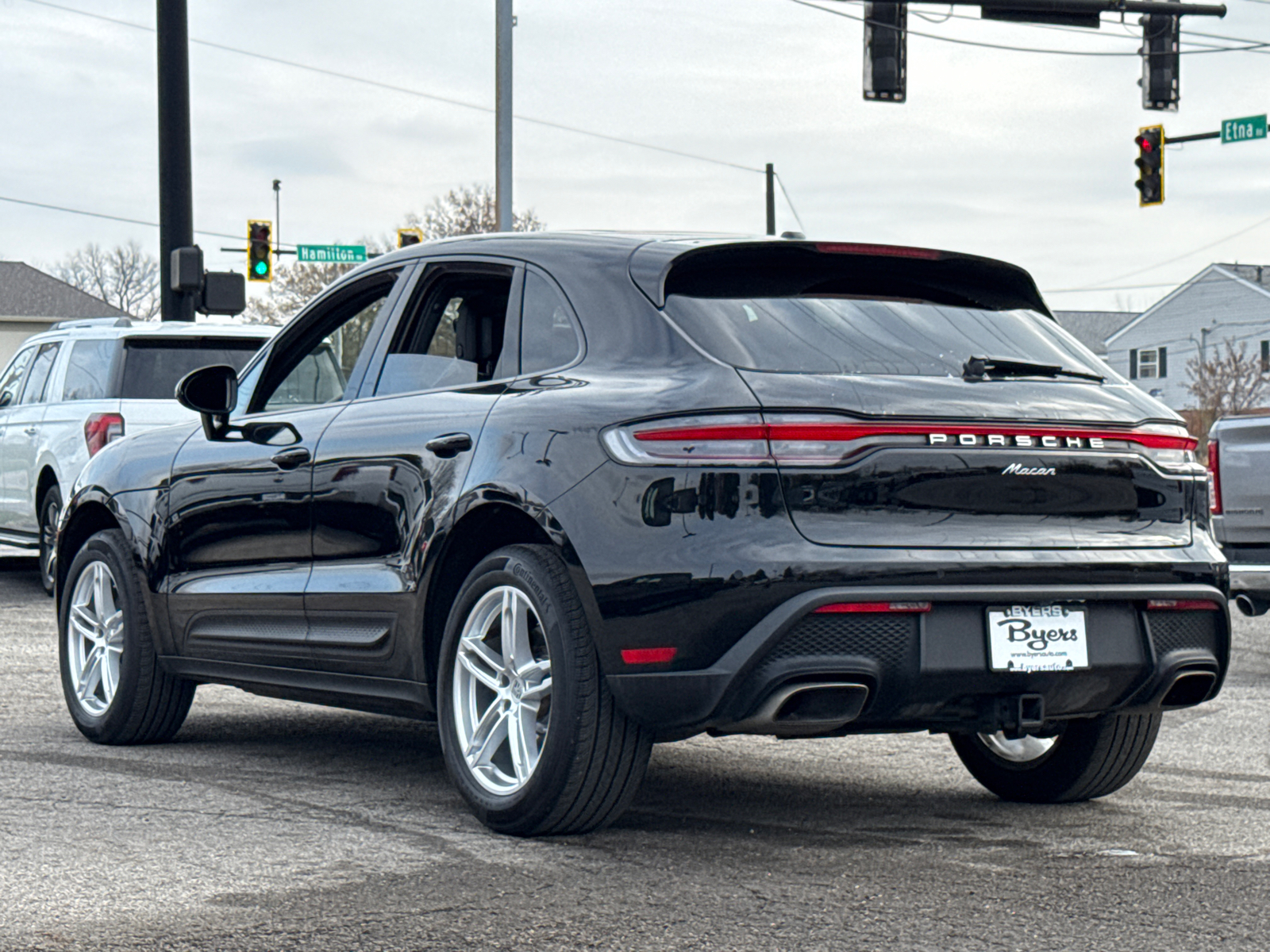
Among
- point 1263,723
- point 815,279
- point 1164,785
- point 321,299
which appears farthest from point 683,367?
point 1263,723

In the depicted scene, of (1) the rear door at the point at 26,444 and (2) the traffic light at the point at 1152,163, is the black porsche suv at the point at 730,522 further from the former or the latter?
(2) the traffic light at the point at 1152,163

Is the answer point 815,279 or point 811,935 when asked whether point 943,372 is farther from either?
point 811,935

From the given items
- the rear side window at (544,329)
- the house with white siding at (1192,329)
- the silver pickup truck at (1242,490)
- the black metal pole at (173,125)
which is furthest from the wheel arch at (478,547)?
the house with white siding at (1192,329)

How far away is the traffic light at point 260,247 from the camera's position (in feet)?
86.8

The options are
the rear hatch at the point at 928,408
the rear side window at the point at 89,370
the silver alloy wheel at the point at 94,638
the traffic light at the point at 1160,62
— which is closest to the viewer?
the rear hatch at the point at 928,408

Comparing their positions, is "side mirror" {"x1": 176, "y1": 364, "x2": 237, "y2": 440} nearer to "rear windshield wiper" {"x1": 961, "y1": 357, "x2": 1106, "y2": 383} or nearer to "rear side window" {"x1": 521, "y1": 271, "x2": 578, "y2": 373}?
"rear side window" {"x1": 521, "y1": 271, "x2": 578, "y2": 373}

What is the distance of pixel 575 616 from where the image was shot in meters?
4.92

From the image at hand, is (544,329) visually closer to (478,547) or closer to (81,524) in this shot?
(478,547)

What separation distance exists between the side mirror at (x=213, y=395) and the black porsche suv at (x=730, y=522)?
1.52 ft

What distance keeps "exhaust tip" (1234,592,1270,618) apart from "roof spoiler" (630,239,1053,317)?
4789mm

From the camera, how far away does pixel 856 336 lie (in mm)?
5090

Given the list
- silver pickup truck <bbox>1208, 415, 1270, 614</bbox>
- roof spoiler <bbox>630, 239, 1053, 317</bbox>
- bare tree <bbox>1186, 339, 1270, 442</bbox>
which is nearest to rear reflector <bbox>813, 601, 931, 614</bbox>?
roof spoiler <bbox>630, 239, 1053, 317</bbox>

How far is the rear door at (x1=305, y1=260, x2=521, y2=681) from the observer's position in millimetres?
5445

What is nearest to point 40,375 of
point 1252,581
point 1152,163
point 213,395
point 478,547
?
point 213,395
